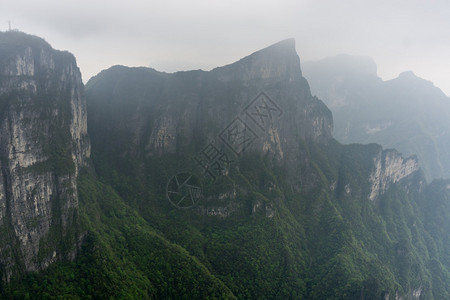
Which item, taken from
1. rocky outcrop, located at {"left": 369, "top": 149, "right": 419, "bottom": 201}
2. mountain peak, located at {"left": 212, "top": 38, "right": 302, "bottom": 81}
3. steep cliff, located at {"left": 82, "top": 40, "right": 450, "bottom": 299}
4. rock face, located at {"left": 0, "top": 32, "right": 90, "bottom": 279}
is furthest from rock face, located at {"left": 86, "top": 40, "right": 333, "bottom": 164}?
rock face, located at {"left": 0, "top": 32, "right": 90, "bottom": 279}

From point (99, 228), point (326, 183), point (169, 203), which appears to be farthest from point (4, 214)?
point (326, 183)

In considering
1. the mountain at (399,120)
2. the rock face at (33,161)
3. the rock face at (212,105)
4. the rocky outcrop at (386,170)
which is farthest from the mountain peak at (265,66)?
the mountain at (399,120)

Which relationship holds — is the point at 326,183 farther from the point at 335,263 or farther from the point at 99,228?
the point at 99,228

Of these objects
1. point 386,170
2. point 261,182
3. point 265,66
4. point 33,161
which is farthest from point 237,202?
point 386,170

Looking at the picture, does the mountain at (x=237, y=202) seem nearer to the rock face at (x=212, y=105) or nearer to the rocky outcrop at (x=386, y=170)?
the rock face at (x=212, y=105)

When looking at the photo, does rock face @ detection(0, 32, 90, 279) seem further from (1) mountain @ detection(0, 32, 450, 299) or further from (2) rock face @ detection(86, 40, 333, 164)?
(2) rock face @ detection(86, 40, 333, 164)

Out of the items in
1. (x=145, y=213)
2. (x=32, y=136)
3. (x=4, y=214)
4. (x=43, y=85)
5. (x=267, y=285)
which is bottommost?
(x=267, y=285)
